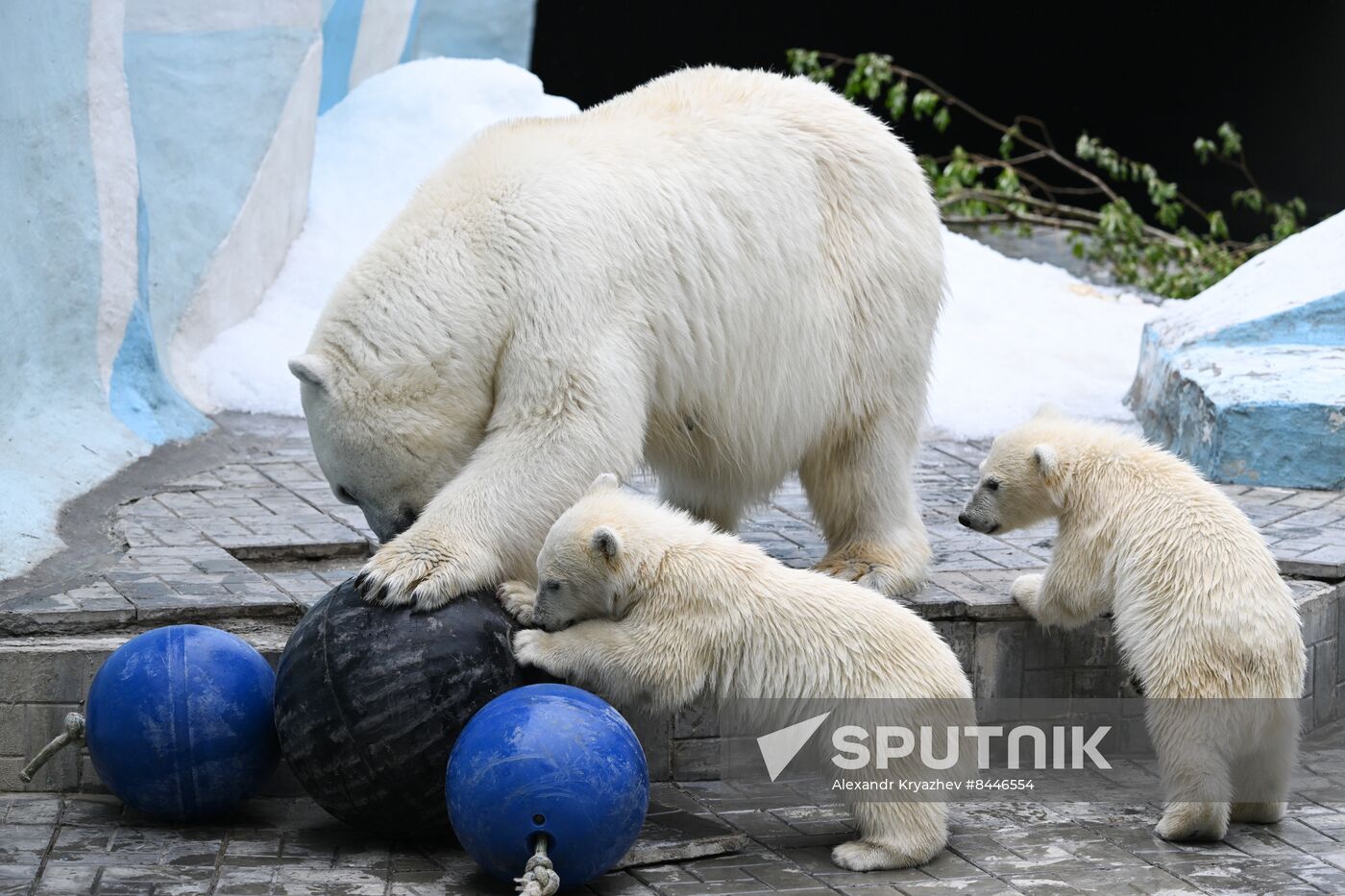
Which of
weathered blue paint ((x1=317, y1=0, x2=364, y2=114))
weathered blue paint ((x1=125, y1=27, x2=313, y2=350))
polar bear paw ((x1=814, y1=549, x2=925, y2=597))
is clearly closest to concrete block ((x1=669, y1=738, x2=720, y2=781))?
polar bear paw ((x1=814, y1=549, x2=925, y2=597))

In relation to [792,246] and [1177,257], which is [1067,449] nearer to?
[792,246]

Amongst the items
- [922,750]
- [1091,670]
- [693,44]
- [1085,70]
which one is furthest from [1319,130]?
[922,750]

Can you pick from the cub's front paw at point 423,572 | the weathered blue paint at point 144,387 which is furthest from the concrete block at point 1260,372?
the weathered blue paint at point 144,387

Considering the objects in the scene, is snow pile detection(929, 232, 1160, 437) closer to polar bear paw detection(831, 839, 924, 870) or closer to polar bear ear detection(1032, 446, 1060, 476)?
polar bear ear detection(1032, 446, 1060, 476)

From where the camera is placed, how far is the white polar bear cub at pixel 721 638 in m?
3.97

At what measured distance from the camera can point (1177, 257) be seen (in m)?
11.6

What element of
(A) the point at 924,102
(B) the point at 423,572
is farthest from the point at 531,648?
(A) the point at 924,102

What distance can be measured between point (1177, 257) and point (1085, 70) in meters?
2.60

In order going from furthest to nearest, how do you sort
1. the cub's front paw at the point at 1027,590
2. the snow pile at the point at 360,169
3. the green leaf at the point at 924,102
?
the green leaf at the point at 924,102
the snow pile at the point at 360,169
the cub's front paw at the point at 1027,590

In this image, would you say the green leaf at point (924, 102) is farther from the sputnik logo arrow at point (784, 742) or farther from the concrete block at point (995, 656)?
the sputnik logo arrow at point (784, 742)

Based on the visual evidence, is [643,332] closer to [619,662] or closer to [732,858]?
[619,662]

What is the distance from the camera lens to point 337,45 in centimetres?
988

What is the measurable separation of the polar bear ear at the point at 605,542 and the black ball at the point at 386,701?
346 mm

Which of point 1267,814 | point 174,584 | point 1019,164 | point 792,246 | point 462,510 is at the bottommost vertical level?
point 1267,814
